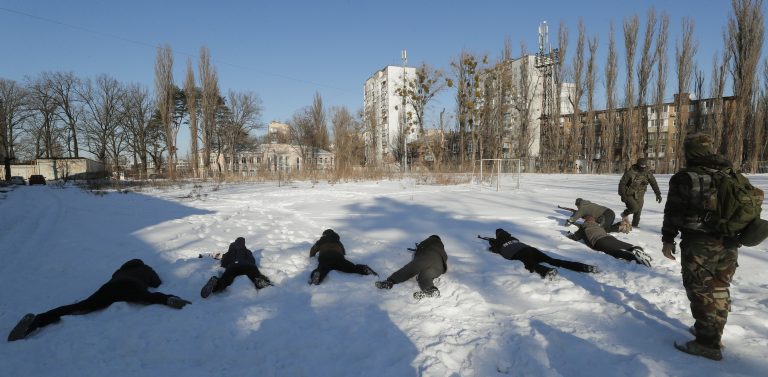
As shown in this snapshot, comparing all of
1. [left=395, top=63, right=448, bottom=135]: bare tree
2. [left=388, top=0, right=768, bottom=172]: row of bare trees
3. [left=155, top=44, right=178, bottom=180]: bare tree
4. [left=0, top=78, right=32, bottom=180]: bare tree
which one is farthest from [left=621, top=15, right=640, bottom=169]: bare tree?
[left=0, top=78, right=32, bottom=180]: bare tree

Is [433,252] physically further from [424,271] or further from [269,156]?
[269,156]

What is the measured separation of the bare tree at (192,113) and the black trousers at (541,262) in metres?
31.9

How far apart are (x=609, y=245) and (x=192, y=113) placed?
34.0 metres

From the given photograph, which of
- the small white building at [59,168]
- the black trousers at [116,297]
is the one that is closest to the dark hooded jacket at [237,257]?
the black trousers at [116,297]

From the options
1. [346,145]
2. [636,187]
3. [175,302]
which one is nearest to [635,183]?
[636,187]

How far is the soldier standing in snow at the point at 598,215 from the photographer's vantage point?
6.81 m

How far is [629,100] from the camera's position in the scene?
3341cm

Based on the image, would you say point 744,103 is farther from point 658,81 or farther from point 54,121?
point 54,121

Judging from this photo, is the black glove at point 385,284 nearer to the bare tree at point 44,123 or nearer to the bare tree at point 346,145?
the bare tree at point 346,145

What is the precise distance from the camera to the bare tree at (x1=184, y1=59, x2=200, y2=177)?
31830 millimetres

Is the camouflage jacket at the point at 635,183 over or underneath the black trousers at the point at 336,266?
over

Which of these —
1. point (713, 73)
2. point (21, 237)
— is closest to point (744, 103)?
point (713, 73)

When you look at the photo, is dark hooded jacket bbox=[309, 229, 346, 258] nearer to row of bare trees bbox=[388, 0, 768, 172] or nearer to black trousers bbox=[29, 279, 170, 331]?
black trousers bbox=[29, 279, 170, 331]

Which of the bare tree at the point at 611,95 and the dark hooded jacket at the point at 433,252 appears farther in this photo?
the bare tree at the point at 611,95
